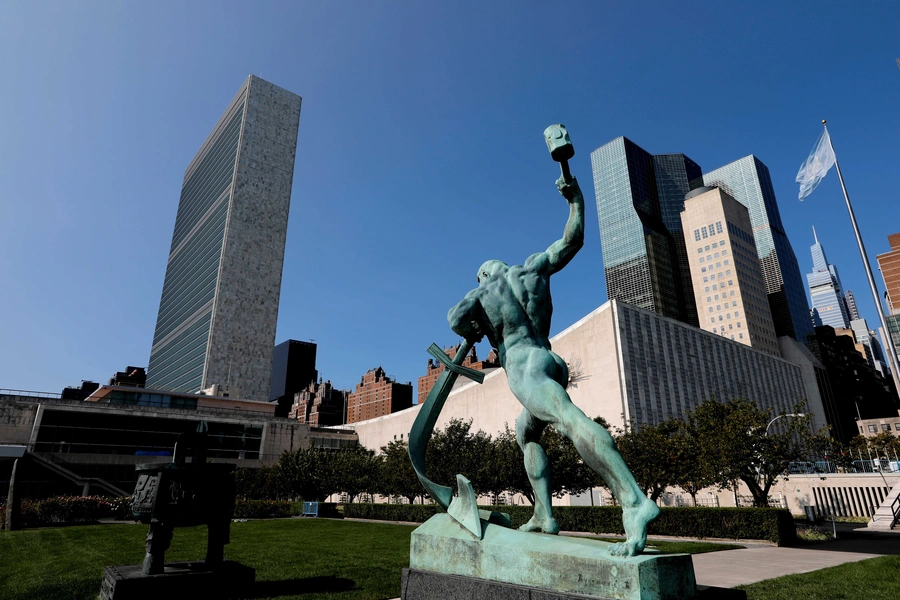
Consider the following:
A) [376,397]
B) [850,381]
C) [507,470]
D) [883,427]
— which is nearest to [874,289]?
[507,470]

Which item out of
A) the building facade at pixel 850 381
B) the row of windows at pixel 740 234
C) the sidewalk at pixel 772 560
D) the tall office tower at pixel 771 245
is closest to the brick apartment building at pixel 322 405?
the row of windows at pixel 740 234

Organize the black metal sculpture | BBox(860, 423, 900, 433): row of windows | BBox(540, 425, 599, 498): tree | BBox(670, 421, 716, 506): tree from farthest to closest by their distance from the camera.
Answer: BBox(860, 423, 900, 433): row of windows, BBox(540, 425, 599, 498): tree, BBox(670, 421, 716, 506): tree, the black metal sculpture

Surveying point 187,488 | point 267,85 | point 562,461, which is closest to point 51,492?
point 562,461

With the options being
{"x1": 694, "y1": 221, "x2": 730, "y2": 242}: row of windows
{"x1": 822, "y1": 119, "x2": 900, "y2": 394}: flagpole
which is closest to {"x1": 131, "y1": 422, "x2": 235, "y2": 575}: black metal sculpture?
{"x1": 822, "y1": 119, "x2": 900, "y2": 394}: flagpole

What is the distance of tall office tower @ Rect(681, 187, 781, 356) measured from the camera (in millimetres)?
97688

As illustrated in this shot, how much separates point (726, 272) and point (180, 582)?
108708mm

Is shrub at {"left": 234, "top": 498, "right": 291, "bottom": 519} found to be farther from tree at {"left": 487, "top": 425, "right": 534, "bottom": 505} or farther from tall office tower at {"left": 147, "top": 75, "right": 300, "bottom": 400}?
tall office tower at {"left": 147, "top": 75, "right": 300, "bottom": 400}

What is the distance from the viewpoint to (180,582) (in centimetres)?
677

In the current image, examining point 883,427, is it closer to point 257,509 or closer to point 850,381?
point 850,381

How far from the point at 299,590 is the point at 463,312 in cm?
549

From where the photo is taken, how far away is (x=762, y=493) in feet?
74.7

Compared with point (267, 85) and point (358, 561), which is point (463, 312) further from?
point (267, 85)

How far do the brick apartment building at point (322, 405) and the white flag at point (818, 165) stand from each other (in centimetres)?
15809

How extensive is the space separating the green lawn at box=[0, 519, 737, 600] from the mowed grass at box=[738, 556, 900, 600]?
4046 millimetres
